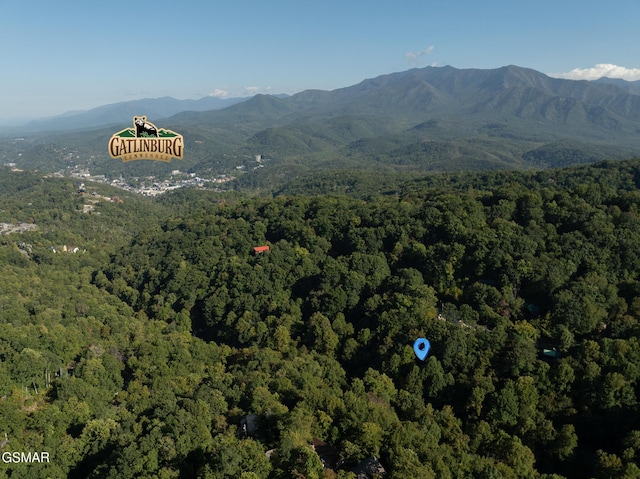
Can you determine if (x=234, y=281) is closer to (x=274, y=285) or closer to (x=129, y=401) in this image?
(x=274, y=285)

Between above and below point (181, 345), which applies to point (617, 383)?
above

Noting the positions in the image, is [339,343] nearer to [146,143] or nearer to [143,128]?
[146,143]

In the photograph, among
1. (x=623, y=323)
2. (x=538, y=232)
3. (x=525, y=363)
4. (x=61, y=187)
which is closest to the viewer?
(x=525, y=363)

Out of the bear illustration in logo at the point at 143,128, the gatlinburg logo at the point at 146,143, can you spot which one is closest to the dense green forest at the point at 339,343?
the gatlinburg logo at the point at 146,143

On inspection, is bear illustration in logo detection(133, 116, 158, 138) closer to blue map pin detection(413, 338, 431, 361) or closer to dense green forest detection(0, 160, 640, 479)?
dense green forest detection(0, 160, 640, 479)

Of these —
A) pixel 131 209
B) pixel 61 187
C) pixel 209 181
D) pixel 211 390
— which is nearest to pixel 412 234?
pixel 211 390

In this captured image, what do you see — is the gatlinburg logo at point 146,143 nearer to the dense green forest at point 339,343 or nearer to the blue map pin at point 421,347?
the dense green forest at point 339,343

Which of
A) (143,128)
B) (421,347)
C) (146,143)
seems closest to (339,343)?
(421,347)
